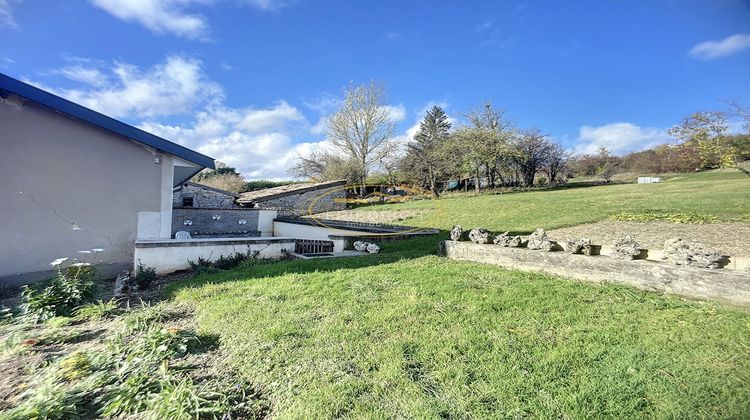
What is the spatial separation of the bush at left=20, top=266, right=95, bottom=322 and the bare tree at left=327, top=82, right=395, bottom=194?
971 inches

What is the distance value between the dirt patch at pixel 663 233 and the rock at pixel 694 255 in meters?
2.20

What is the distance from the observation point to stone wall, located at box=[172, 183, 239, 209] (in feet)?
51.8

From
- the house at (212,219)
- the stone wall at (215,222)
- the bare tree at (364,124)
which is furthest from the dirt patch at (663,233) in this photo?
the bare tree at (364,124)

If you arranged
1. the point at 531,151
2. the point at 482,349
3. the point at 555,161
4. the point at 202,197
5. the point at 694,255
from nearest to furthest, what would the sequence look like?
the point at 482,349 → the point at 694,255 → the point at 202,197 → the point at 531,151 → the point at 555,161

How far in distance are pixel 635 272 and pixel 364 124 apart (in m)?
26.7

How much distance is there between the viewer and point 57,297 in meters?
4.15

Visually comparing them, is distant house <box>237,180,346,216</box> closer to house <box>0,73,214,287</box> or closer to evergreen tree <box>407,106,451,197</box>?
evergreen tree <box>407,106,451,197</box>

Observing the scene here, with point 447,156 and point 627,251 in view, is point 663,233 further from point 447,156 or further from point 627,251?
point 447,156

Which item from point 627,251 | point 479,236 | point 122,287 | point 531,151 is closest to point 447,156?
point 531,151

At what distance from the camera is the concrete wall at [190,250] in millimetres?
6098

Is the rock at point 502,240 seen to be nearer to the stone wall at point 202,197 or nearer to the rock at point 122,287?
the rock at point 122,287

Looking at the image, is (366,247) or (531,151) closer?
(366,247)

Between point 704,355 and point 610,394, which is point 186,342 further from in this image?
point 704,355

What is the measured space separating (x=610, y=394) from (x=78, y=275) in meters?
6.65
